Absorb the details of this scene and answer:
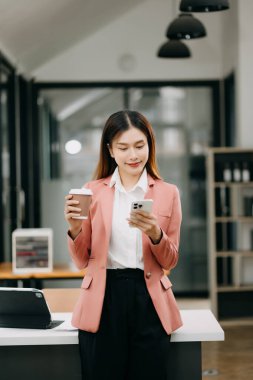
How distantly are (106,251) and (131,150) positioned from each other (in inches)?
13.0

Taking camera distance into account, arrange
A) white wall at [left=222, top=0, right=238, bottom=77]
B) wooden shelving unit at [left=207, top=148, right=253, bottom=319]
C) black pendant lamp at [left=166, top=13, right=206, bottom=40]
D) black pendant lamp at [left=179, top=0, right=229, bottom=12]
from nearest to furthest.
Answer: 1. black pendant lamp at [left=179, top=0, right=229, bottom=12]
2. black pendant lamp at [left=166, top=13, right=206, bottom=40]
3. wooden shelving unit at [left=207, top=148, right=253, bottom=319]
4. white wall at [left=222, top=0, right=238, bottom=77]

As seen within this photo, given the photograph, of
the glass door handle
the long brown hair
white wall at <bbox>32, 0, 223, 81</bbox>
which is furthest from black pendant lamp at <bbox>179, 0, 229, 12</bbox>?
white wall at <bbox>32, 0, 223, 81</bbox>

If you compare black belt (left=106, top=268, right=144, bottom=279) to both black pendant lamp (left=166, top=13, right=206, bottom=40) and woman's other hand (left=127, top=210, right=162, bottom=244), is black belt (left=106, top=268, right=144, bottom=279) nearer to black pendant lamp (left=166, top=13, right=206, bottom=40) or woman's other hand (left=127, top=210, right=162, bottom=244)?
woman's other hand (left=127, top=210, right=162, bottom=244)

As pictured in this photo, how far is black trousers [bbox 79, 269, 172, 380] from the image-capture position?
8.02ft

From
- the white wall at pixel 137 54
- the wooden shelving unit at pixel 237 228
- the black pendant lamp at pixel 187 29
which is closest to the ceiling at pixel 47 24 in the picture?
the white wall at pixel 137 54

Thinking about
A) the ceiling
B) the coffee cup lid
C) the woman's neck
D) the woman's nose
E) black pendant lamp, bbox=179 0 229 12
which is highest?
the ceiling

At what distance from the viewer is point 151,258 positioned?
247 cm

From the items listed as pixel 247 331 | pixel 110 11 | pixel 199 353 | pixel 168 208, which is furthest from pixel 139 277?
pixel 110 11

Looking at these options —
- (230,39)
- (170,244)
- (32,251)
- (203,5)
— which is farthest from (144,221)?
(230,39)

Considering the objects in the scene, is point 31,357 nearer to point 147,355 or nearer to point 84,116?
point 147,355

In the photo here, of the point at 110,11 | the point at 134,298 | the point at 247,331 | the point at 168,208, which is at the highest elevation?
the point at 110,11

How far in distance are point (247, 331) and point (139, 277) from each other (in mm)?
4857

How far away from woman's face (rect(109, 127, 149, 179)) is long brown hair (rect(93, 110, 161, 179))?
0.02 metres

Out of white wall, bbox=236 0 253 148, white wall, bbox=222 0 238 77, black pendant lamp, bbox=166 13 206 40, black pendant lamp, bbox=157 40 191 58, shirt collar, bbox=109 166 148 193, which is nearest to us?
shirt collar, bbox=109 166 148 193
